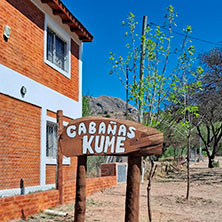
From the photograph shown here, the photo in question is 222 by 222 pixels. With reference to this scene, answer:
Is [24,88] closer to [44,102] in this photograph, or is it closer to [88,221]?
[44,102]

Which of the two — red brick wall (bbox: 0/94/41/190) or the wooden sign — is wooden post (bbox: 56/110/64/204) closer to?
red brick wall (bbox: 0/94/41/190)

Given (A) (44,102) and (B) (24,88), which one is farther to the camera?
(A) (44,102)

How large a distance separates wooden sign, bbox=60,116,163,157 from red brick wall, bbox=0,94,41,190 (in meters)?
3.38

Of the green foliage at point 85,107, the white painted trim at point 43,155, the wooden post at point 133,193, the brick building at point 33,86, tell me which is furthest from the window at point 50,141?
the wooden post at point 133,193

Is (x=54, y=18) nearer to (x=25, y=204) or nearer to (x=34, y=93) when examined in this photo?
(x=34, y=93)

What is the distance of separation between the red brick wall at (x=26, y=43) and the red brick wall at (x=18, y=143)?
931 mm

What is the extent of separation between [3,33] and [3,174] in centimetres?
317

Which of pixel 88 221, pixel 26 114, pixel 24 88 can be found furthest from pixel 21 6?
pixel 88 221

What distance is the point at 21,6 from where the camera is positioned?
372 inches

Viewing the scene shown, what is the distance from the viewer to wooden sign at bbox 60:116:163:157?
4.64 metres

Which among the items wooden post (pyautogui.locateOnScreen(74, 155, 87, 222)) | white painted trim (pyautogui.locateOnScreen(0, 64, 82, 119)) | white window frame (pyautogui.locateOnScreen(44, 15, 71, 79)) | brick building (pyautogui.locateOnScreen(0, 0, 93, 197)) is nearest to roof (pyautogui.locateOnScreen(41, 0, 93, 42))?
brick building (pyautogui.locateOnScreen(0, 0, 93, 197))

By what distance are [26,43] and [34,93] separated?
1308mm

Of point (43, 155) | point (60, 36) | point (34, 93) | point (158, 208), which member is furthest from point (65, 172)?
point (60, 36)

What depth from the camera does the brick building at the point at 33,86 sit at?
27.5ft
